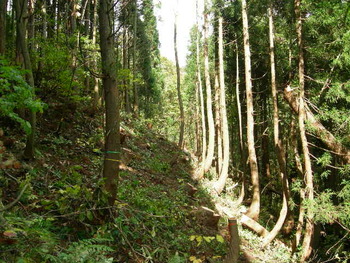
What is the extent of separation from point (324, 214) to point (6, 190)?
7.53 metres

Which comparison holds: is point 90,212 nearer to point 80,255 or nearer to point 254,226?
point 80,255

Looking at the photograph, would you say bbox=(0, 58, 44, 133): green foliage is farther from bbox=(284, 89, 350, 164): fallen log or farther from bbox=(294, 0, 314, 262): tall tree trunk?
bbox=(284, 89, 350, 164): fallen log

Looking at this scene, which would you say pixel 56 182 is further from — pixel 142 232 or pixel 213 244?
pixel 213 244

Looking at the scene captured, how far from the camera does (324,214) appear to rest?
735cm

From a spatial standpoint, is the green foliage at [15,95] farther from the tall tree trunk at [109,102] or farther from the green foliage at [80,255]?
the green foliage at [80,255]

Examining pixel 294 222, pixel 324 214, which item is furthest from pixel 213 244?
pixel 294 222

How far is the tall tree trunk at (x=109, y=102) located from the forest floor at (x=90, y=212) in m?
0.26

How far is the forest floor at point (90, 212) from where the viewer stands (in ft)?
10.4

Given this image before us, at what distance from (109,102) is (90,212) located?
5.54 feet

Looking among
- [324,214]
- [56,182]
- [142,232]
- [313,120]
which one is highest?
[313,120]

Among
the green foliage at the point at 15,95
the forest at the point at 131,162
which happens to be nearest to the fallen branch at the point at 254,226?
the forest at the point at 131,162

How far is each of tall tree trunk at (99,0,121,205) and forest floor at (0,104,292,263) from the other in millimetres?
258

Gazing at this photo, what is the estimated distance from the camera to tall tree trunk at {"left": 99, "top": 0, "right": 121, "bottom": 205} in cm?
423

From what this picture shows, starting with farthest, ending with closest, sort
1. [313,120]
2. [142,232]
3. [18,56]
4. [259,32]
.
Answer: [259,32], [313,120], [18,56], [142,232]
